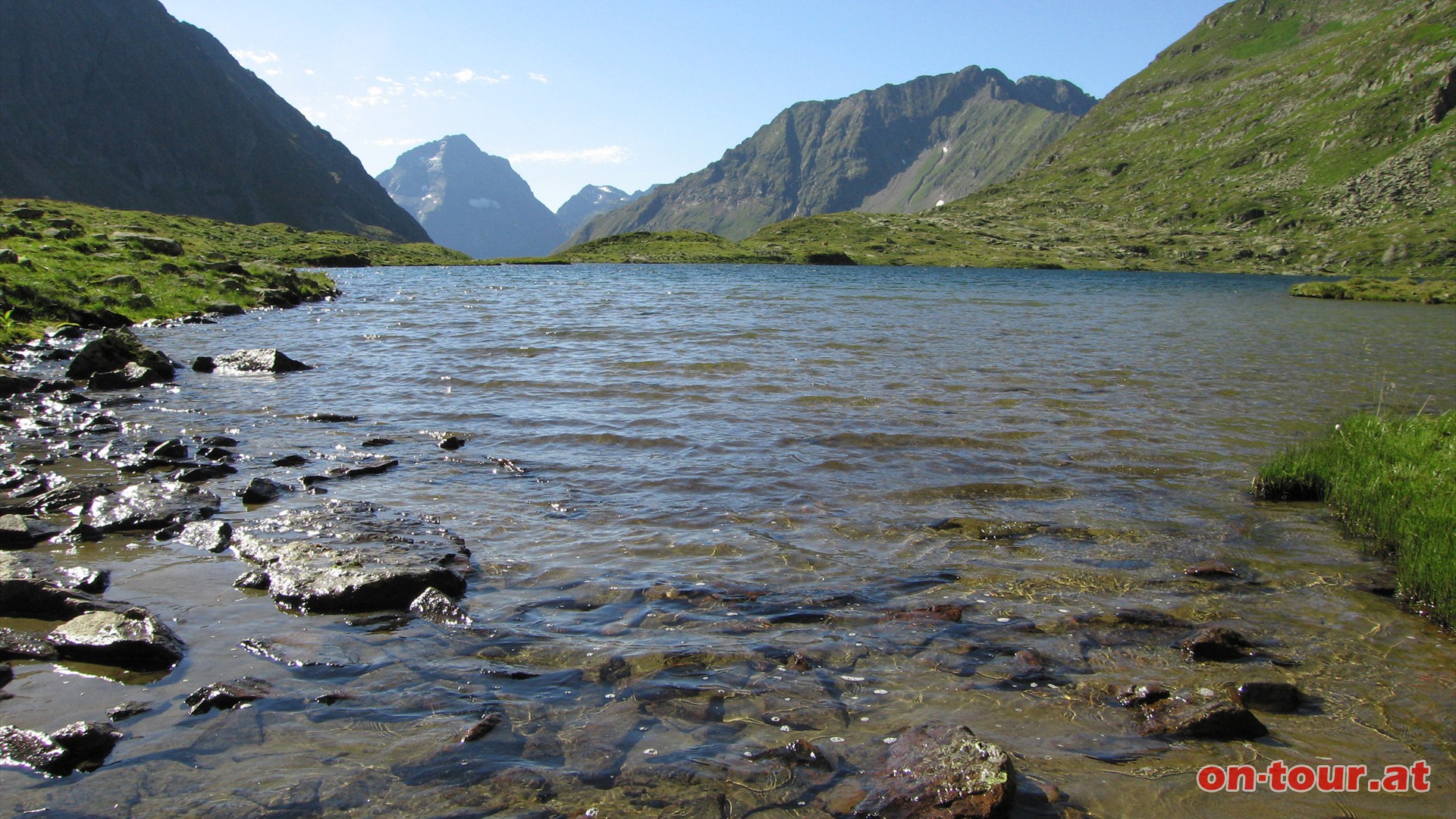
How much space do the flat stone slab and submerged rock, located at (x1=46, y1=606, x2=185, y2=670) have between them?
1313 millimetres

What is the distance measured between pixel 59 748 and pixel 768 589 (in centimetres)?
628

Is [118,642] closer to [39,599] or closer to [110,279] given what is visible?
[39,599]

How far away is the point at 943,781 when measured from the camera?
5.18 m

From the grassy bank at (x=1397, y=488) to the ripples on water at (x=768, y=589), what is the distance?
1.64 ft

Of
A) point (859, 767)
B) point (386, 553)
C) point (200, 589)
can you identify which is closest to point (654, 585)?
point (386, 553)

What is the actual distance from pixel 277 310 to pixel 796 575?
147 ft

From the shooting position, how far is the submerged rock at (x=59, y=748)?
5023mm

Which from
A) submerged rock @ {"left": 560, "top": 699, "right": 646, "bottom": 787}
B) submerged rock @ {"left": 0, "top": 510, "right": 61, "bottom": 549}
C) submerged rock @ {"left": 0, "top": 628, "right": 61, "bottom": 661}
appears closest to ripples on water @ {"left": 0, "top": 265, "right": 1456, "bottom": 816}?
submerged rock @ {"left": 560, "top": 699, "right": 646, "bottom": 787}

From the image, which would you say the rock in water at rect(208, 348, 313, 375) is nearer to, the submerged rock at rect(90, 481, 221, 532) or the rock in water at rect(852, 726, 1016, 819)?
the submerged rock at rect(90, 481, 221, 532)

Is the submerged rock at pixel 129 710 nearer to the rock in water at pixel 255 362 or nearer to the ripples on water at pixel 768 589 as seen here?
the ripples on water at pixel 768 589

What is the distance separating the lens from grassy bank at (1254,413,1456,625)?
8.48 m

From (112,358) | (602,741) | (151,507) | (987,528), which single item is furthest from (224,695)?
(112,358)

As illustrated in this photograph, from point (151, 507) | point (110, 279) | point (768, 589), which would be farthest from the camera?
point (110, 279)

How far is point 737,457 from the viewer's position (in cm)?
1447
